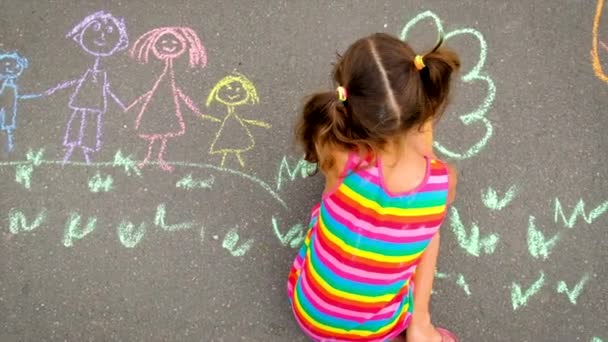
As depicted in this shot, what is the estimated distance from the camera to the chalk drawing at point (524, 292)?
215 centimetres

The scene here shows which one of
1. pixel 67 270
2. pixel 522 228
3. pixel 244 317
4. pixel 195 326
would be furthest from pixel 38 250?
pixel 522 228

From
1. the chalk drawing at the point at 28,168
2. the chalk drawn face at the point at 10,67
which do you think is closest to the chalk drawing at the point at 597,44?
the chalk drawing at the point at 28,168

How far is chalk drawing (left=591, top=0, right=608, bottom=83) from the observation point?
7.80 feet

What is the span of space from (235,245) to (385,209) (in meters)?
0.89

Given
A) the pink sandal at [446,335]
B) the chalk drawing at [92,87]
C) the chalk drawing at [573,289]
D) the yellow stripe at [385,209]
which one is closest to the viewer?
the yellow stripe at [385,209]

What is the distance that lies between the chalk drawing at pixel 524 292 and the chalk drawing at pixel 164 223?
1.30m

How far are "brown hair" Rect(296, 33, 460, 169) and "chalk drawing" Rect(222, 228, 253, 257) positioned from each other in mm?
824

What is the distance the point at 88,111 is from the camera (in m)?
2.39

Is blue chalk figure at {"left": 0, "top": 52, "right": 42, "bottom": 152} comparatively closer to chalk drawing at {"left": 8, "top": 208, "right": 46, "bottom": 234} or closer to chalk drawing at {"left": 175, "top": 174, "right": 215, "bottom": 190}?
Result: chalk drawing at {"left": 8, "top": 208, "right": 46, "bottom": 234}

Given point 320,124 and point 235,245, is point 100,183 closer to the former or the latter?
point 235,245

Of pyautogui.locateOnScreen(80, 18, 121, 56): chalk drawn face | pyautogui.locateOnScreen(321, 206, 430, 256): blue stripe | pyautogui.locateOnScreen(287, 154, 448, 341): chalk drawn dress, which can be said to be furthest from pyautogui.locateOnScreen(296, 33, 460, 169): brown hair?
pyautogui.locateOnScreen(80, 18, 121, 56): chalk drawn face

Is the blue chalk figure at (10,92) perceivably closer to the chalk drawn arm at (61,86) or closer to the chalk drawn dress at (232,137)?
the chalk drawn arm at (61,86)

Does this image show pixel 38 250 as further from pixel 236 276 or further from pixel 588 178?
pixel 588 178

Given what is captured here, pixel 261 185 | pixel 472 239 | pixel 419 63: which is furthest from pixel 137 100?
pixel 472 239
